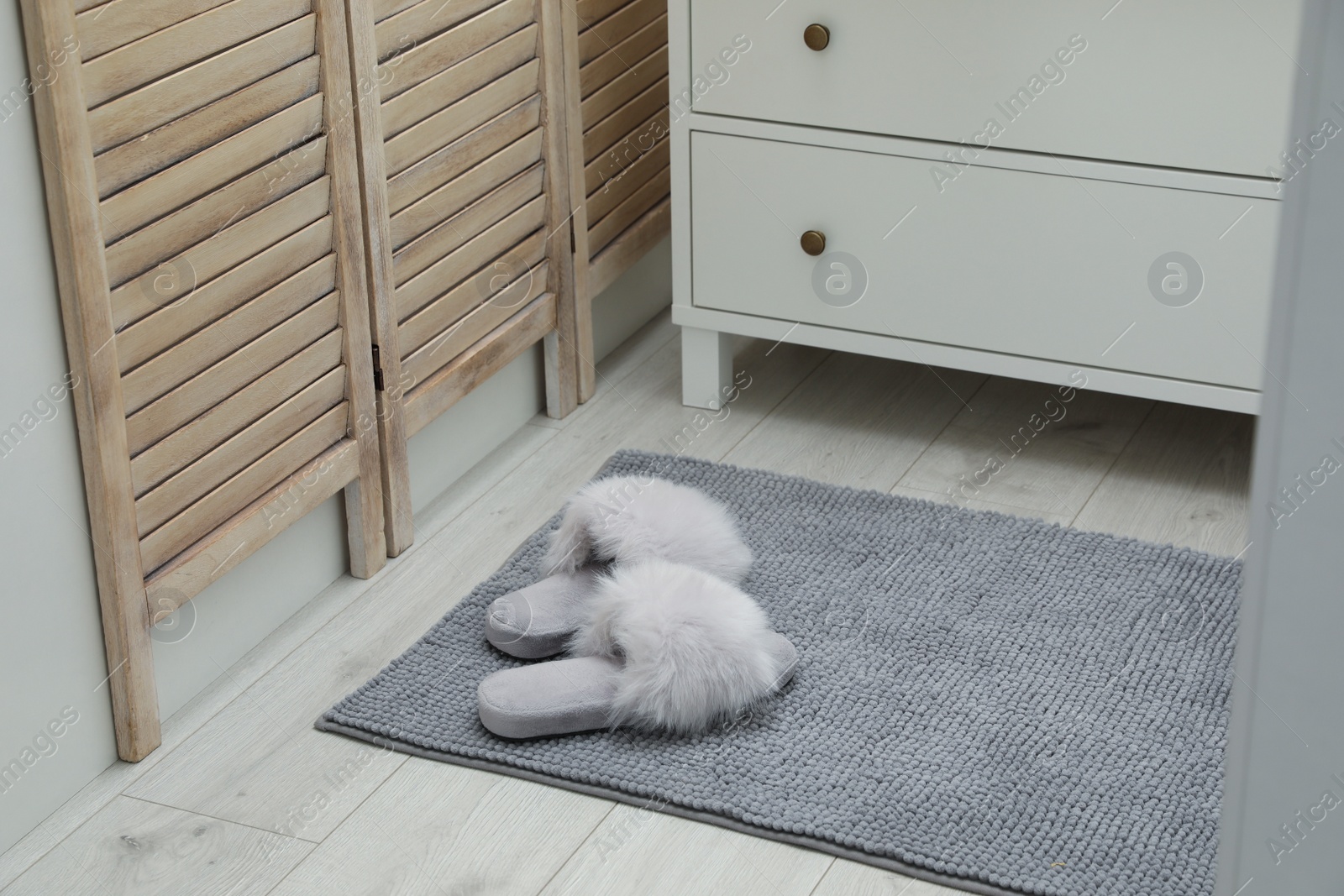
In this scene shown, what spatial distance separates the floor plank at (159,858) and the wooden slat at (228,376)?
332 mm

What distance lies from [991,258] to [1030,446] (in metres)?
0.28

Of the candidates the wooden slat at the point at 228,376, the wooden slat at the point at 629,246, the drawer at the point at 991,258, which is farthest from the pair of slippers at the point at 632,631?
the wooden slat at the point at 629,246

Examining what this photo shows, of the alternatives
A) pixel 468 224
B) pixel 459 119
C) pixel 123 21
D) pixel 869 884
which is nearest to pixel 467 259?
pixel 468 224

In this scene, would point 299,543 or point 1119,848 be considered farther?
point 299,543

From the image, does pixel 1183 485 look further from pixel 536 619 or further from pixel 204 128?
pixel 204 128

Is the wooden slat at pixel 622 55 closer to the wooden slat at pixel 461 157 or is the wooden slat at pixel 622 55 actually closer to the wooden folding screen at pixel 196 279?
the wooden slat at pixel 461 157

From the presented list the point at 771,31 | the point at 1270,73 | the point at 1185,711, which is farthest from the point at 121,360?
the point at 1270,73

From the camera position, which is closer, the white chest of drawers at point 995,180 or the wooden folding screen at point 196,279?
the wooden folding screen at point 196,279

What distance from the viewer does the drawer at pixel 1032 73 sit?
5.07 feet

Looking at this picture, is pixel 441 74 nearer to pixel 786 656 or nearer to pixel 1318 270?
pixel 786 656

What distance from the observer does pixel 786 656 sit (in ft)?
4.63

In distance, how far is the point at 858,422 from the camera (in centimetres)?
196

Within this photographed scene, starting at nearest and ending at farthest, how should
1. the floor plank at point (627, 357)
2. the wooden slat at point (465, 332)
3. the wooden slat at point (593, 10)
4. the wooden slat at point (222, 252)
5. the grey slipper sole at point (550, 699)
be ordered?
1. the wooden slat at point (222, 252)
2. the grey slipper sole at point (550, 699)
3. the wooden slat at point (465, 332)
4. the wooden slat at point (593, 10)
5. the floor plank at point (627, 357)

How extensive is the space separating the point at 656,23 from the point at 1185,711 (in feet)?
4.06
